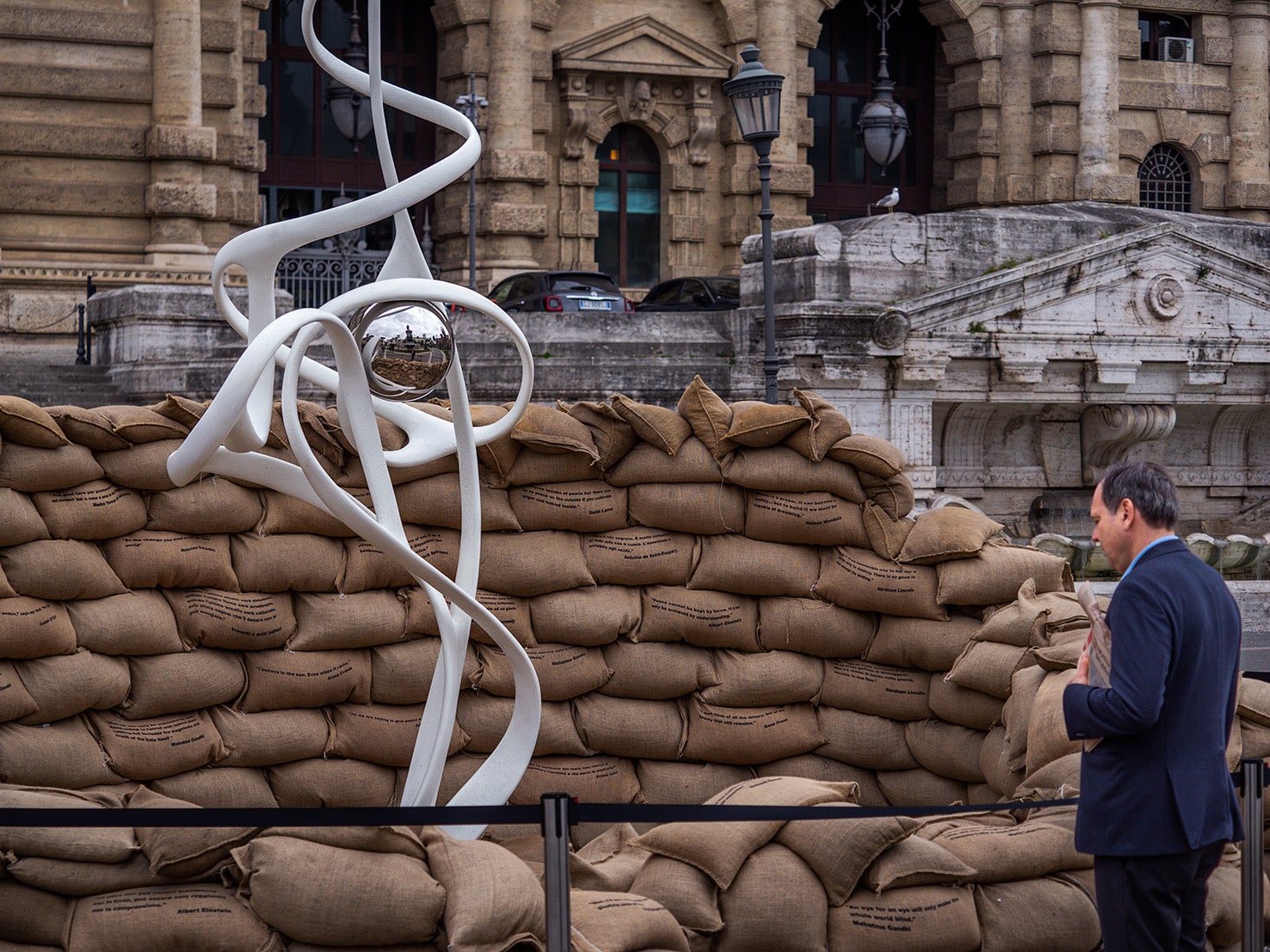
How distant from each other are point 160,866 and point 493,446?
6.69 feet

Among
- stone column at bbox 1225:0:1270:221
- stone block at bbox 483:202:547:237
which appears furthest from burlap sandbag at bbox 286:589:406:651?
stone column at bbox 1225:0:1270:221

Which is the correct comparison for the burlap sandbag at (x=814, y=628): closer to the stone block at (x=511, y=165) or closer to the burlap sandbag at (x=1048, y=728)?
the burlap sandbag at (x=1048, y=728)

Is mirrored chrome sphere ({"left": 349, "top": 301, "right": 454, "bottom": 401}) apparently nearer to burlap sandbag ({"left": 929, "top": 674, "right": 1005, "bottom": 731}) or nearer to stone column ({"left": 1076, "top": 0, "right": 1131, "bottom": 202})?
burlap sandbag ({"left": 929, "top": 674, "right": 1005, "bottom": 731})

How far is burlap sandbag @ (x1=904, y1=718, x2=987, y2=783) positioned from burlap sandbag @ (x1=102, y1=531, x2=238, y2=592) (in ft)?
7.81

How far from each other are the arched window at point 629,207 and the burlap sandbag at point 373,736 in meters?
17.9

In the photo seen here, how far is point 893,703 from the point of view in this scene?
5668 millimetres

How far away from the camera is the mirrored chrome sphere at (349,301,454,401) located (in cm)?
414

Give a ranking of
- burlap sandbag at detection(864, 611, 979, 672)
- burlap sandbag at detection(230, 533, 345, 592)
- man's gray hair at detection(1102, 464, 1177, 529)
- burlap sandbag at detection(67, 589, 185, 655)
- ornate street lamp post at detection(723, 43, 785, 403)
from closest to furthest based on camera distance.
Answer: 1. man's gray hair at detection(1102, 464, 1177, 529)
2. burlap sandbag at detection(67, 589, 185, 655)
3. burlap sandbag at detection(230, 533, 345, 592)
4. burlap sandbag at detection(864, 611, 979, 672)
5. ornate street lamp post at detection(723, 43, 785, 403)

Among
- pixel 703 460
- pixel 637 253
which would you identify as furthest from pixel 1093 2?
pixel 703 460

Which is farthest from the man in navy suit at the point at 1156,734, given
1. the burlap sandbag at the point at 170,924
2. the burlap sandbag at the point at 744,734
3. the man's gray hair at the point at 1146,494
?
the burlap sandbag at the point at 744,734

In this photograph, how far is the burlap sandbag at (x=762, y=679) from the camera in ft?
18.6

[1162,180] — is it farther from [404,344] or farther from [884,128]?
[404,344]

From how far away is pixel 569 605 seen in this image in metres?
5.61

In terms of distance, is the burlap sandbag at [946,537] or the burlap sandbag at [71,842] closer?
the burlap sandbag at [71,842]
